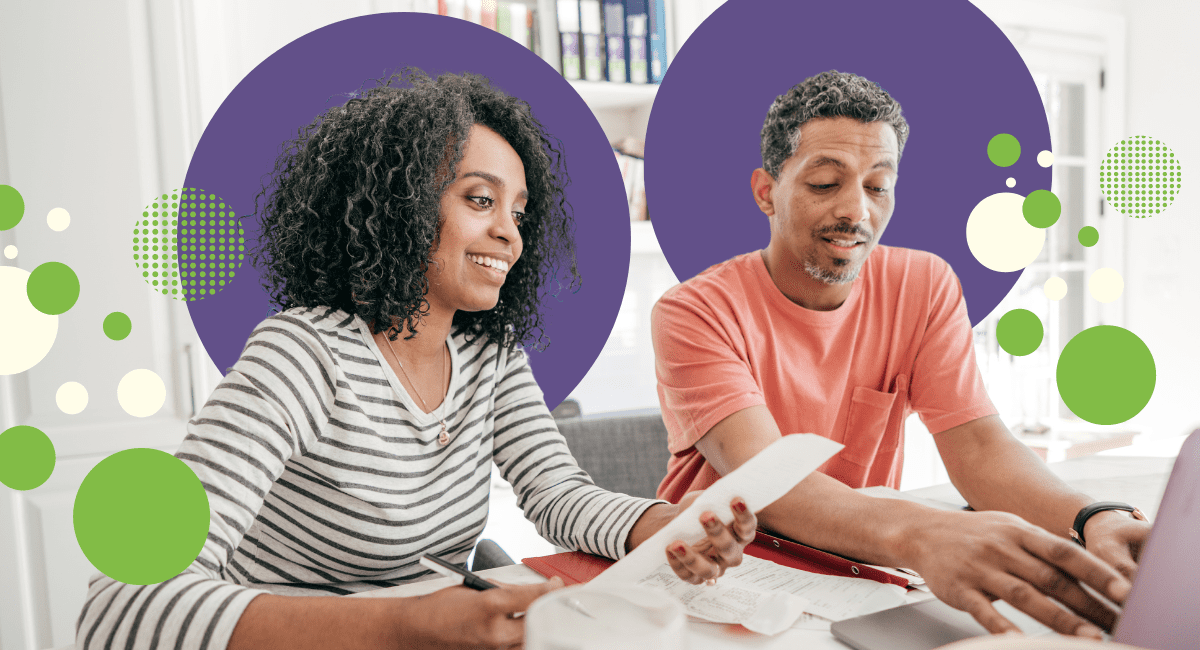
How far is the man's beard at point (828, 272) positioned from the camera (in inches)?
49.8

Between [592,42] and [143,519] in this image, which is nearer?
[143,519]

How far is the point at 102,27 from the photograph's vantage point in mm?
1690

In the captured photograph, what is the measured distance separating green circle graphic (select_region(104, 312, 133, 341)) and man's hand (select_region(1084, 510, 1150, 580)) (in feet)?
6.28

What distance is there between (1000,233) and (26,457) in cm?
222

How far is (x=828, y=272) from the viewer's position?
4.15ft

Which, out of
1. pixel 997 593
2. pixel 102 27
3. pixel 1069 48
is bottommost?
pixel 997 593

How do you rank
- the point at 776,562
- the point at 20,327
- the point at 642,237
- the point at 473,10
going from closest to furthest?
the point at 776,562 → the point at 20,327 → the point at 473,10 → the point at 642,237

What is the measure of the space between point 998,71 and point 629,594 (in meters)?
1.46

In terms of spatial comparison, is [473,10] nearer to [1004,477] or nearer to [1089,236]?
[1004,477]

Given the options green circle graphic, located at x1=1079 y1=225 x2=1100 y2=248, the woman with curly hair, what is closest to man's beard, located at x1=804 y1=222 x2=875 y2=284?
the woman with curly hair

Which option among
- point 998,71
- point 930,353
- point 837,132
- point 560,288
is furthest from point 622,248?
Result: point 998,71

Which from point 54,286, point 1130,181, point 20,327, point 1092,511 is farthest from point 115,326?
point 1130,181

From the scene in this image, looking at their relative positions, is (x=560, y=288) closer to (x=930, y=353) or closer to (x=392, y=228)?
(x=392, y=228)

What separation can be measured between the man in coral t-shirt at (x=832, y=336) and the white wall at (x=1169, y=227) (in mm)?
2418
